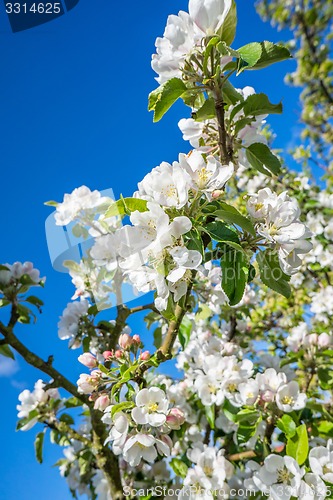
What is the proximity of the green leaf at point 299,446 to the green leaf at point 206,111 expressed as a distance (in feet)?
3.25

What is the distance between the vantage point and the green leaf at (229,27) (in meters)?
1.12

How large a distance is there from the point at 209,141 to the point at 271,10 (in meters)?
4.53

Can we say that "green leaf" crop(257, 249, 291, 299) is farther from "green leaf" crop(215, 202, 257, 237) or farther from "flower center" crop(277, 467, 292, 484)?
"flower center" crop(277, 467, 292, 484)

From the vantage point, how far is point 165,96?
1.11m

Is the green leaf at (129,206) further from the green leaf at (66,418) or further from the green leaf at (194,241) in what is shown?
the green leaf at (66,418)

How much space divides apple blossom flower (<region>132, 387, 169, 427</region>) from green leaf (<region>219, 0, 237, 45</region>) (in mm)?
941

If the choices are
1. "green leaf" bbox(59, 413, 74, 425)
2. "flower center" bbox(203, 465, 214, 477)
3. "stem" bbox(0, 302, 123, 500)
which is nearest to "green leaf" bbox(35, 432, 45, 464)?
"green leaf" bbox(59, 413, 74, 425)

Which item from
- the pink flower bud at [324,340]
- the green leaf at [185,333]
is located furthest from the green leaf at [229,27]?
the pink flower bud at [324,340]

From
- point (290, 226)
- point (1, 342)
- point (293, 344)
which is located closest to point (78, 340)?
point (1, 342)

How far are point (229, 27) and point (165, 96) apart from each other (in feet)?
0.82

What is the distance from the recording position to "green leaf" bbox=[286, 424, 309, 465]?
1.33 meters

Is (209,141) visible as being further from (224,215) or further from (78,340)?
(78,340)

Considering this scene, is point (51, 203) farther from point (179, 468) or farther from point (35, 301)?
point (179, 468)

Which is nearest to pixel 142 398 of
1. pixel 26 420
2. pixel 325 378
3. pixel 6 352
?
pixel 6 352
